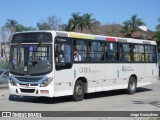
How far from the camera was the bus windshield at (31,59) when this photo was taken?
614 inches

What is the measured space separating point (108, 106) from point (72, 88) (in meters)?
2.08

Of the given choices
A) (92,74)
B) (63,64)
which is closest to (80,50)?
(92,74)

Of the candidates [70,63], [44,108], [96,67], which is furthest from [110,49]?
[44,108]

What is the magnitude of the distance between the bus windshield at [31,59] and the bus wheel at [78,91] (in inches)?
74.4

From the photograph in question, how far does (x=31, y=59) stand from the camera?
1587cm

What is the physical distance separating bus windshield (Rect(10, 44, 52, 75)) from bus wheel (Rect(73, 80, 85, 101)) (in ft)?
6.20

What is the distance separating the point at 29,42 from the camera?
53.0 ft

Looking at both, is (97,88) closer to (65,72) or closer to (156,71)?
(65,72)

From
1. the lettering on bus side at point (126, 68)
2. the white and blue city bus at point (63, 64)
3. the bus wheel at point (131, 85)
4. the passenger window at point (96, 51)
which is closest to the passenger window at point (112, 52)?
the white and blue city bus at point (63, 64)

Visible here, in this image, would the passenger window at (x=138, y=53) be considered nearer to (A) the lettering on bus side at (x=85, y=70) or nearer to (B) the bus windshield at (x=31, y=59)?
(A) the lettering on bus side at (x=85, y=70)

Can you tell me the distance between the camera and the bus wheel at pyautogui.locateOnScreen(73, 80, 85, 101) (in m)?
16.8

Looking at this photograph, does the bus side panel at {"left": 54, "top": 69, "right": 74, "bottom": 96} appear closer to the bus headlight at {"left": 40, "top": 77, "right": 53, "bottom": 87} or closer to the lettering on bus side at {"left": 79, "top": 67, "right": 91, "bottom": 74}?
the bus headlight at {"left": 40, "top": 77, "right": 53, "bottom": 87}

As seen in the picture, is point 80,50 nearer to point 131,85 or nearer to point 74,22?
point 131,85

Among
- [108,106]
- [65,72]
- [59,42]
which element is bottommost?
[108,106]
